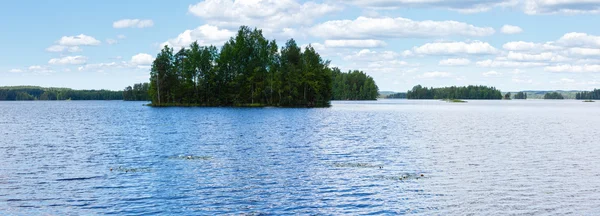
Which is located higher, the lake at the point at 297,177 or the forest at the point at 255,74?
the forest at the point at 255,74

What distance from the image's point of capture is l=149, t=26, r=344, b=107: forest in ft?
599

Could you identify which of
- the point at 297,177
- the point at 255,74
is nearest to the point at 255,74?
the point at 255,74

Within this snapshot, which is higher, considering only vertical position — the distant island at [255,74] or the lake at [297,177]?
the distant island at [255,74]

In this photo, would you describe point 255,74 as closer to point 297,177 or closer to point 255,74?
point 255,74

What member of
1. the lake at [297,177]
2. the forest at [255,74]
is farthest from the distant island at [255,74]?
the lake at [297,177]

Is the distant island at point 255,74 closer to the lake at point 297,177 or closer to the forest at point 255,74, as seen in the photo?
the forest at point 255,74

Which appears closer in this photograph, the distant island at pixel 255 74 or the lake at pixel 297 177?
A: the lake at pixel 297 177

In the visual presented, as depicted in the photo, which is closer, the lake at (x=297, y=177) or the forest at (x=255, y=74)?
the lake at (x=297, y=177)

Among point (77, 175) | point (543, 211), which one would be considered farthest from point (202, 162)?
point (543, 211)

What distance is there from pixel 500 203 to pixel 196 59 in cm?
17217

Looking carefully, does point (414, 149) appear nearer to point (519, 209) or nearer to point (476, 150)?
point (476, 150)

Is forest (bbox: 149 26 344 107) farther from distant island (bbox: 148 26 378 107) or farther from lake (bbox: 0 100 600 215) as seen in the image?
lake (bbox: 0 100 600 215)

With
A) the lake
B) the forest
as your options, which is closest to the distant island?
the forest

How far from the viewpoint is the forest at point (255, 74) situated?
182625 millimetres
